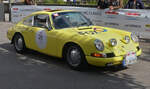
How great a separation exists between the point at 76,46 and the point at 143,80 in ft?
5.70

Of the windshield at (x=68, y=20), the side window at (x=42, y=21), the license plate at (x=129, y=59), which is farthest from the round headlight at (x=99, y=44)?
the side window at (x=42, y=21)

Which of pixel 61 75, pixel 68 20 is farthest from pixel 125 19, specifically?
pixel 61 75

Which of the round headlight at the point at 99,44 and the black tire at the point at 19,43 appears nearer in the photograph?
the round headlight at the point at 99,44

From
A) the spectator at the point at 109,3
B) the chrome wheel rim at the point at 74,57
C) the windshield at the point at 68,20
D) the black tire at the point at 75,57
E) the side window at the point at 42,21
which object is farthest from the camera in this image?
the spectator at the point at 109,3

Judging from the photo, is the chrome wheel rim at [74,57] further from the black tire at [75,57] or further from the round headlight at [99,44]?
the round headlight at [99,44]

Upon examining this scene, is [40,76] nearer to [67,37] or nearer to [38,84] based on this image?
[38,84]

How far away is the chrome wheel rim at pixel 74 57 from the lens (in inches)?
240

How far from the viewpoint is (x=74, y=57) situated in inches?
244

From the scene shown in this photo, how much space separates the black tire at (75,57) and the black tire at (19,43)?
2004 millimetres

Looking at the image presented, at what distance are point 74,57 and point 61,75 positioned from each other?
0.56 meters

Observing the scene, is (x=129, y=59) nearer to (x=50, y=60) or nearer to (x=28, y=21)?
(x=50, y=60)

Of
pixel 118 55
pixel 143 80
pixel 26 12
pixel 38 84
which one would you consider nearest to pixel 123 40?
pixel 118 55

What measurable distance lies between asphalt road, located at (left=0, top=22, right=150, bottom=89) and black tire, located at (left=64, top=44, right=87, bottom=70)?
0.17 meters

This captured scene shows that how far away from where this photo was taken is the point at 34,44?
7.35 meters
